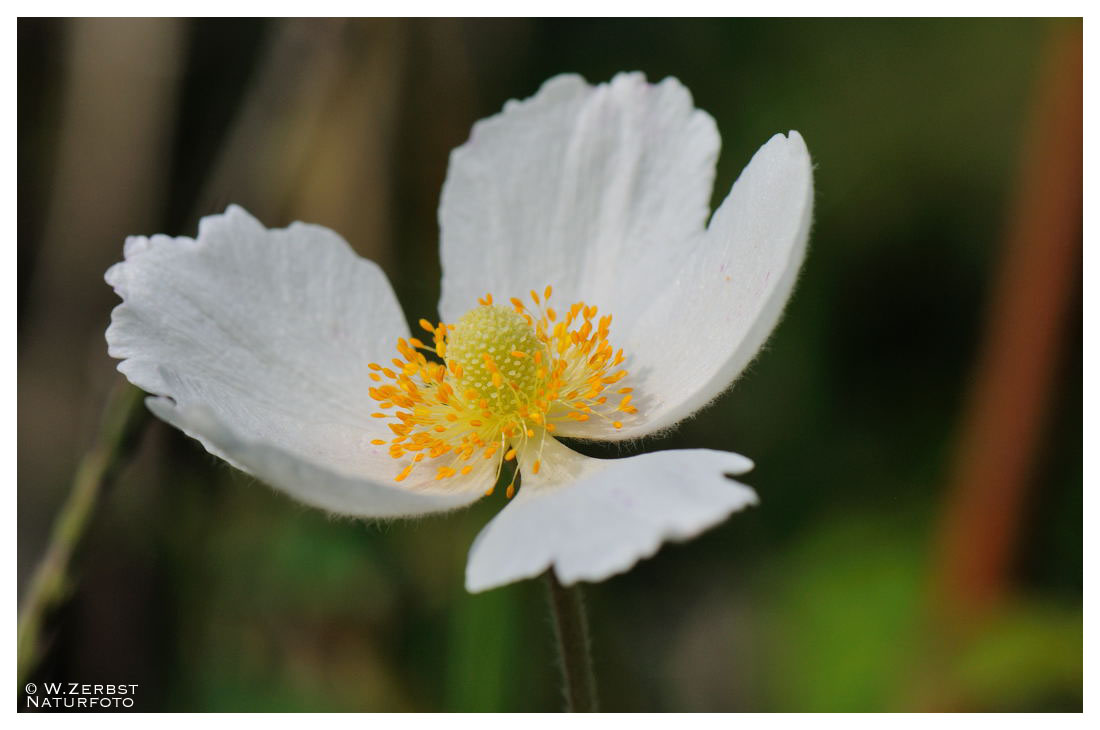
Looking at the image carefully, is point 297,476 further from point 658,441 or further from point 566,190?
point 658,441

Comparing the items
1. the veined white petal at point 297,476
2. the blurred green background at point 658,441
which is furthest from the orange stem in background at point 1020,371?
→ the veined white petal at point 297,476

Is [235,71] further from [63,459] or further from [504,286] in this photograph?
[504,286]

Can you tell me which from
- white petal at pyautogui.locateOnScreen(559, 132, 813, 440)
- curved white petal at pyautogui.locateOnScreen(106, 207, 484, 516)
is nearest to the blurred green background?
curved white petal at pyautogui.locateOnScreen(106, 207, 484, 516)

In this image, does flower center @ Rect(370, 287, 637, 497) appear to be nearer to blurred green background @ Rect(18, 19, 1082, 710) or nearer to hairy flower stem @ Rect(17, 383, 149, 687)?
hairy flower stem @ Rect(17, 383, 149, 687)

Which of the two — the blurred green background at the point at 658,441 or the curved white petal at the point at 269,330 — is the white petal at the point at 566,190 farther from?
the blurred green background at the point at 658,441

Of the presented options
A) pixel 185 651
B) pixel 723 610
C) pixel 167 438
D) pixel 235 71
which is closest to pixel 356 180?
pixel 235 71

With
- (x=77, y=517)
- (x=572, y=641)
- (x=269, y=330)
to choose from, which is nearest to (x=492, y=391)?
(x=269, y=330)

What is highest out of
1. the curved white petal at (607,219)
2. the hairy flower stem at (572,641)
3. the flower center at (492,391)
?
the curved white petal at (607,219)
